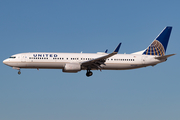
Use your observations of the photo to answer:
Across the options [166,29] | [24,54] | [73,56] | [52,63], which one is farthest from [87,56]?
[166,29]

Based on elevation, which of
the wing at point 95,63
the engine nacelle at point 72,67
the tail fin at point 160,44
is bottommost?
the engine nacelle at point 72,67

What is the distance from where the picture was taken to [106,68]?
2163 inches

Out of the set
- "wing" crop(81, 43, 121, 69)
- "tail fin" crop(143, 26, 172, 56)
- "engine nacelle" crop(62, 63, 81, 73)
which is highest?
"tail fin" crop(143, 26, 172, 56)

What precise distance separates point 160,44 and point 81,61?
17280mm

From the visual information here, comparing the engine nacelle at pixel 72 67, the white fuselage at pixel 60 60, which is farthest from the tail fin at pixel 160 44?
the engine nacelle at pixel 72 67

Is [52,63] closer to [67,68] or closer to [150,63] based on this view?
[67,68]

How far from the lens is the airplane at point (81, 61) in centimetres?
5178

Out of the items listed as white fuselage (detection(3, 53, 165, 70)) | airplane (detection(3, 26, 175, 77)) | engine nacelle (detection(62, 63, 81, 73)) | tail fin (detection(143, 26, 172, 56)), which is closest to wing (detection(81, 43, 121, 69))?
airplane (detection(3, 26, 175, 77))

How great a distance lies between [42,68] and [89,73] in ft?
27.3

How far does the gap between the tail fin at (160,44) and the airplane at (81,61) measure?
145cm

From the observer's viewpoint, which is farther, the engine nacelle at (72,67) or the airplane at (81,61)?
the airplane at (81,61)

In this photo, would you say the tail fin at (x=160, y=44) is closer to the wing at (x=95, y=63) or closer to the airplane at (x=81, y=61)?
the airplane at (x=81, y=61)

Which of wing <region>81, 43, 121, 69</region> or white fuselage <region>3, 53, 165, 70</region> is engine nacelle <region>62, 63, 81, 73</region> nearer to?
wing <region>81, 43, 121, 69</region>

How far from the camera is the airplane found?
5178 centimetres
